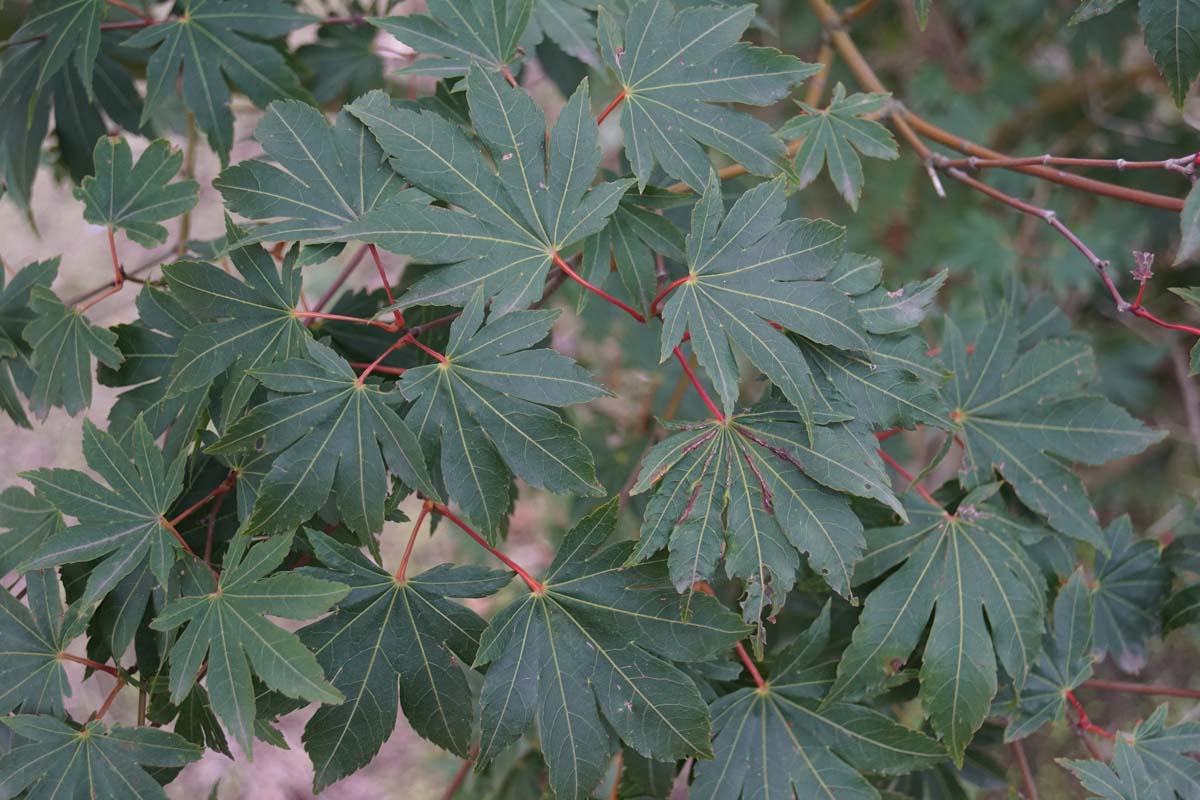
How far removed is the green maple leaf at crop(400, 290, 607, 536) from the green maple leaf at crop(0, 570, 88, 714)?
463 millimetres

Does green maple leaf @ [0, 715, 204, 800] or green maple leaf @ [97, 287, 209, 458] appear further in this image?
green maple leaf @ [97, 287, 209, 458]

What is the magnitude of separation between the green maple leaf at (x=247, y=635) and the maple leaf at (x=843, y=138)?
778 mm

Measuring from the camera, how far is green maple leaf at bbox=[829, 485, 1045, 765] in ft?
3.33

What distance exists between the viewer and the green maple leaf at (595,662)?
94 centimetres

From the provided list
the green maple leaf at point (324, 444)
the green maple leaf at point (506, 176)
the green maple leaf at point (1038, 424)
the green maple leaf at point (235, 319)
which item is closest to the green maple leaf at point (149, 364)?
the green maple leaf at point (235, 319)

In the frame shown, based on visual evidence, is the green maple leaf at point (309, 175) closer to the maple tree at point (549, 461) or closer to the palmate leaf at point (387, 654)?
the maple tree at point (549, 461)

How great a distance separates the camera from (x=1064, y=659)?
1178mm

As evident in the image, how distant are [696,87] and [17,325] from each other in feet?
3.15

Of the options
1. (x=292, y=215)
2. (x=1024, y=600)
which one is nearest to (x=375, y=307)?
(x=292, y=215)

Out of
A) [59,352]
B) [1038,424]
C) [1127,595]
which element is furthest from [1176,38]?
[59,352]

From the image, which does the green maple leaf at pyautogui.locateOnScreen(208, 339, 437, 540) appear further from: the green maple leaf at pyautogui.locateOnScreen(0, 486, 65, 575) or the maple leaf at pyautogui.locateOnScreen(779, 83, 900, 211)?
the maple leaf at pyautogui.locateOnScreen(779, 83, 900, 211)

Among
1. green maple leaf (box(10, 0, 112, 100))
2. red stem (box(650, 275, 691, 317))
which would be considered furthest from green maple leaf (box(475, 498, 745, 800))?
green maple leaf (box(10, 0, 112, 100))

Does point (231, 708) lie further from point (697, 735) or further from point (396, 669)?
point (697, 735)

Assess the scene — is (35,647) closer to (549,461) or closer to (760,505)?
(549,461)
